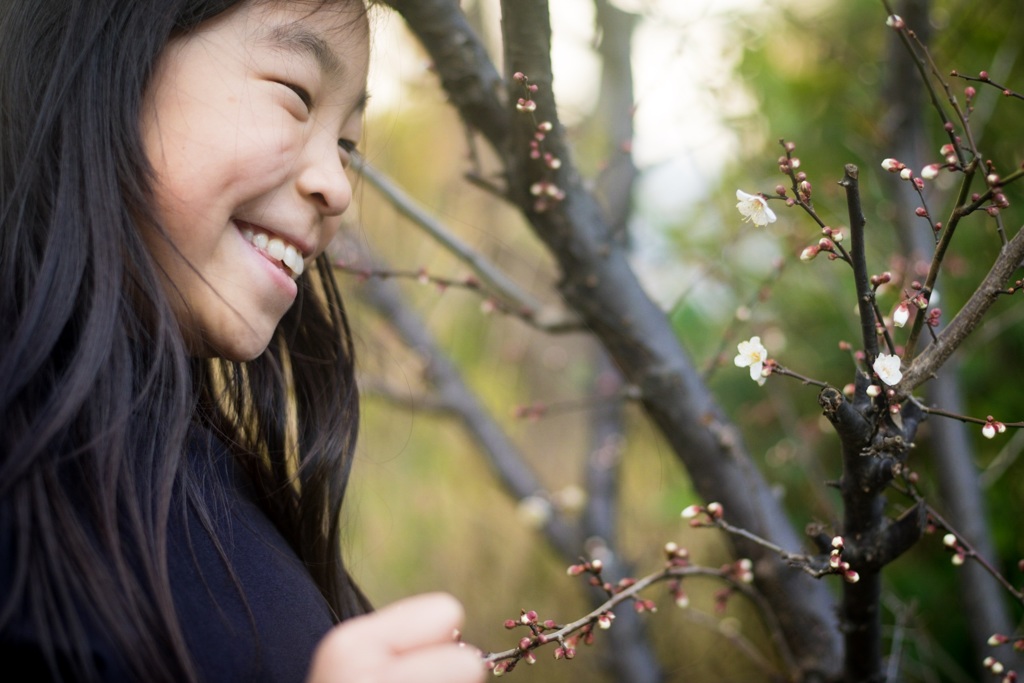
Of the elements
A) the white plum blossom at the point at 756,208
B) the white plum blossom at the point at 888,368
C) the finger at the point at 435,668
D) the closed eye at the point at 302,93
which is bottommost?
the finger at the point at 435,668

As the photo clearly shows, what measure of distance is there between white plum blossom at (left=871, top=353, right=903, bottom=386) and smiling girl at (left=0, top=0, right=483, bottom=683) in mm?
428

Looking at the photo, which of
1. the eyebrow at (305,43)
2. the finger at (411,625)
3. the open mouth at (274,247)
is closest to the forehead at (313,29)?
the eyebrow at (305,43)

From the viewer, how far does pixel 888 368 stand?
771mm

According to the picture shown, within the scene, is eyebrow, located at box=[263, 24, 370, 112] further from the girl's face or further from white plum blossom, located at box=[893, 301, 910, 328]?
white plum blossom, located at box=[893, 301, 910, 328]

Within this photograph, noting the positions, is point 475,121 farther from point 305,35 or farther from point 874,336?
point 874,336

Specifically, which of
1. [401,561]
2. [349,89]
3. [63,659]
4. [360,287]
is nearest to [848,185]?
[349,89]

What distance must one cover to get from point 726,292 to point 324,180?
172 centimetres

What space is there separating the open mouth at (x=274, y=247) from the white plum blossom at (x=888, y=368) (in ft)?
2.13

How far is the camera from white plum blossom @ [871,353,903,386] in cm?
77

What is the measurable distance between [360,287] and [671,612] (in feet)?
5.19

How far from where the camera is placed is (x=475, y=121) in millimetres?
Result: 1177

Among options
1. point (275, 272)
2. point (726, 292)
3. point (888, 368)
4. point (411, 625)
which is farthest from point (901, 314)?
point (726, 292)

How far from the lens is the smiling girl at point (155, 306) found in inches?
28.8

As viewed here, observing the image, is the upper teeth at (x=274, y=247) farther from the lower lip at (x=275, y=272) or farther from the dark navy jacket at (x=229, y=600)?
the dark navy jacket at (x=229, y=600)
